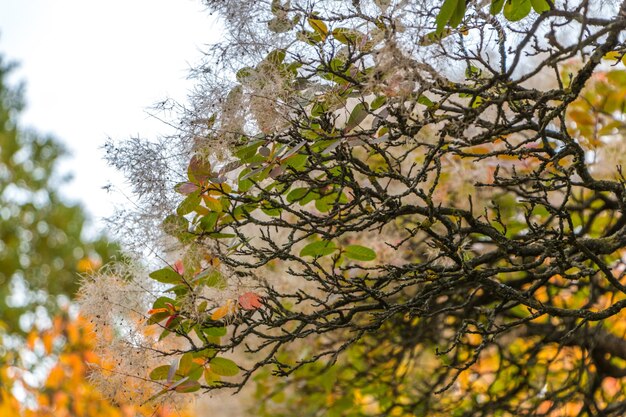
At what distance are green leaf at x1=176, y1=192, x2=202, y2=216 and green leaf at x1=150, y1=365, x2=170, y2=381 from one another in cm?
41

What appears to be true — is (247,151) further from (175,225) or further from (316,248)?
A: (316,248)

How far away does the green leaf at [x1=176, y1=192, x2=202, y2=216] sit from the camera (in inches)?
71.2

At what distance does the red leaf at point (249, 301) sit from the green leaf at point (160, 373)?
0.27 metres

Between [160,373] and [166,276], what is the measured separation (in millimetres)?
247

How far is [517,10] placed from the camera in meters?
1.71

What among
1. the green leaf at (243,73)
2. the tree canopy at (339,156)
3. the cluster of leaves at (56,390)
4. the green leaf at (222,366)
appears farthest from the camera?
the cluster of leaves at (56,390)

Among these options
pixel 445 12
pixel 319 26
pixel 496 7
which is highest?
pixel 319 26

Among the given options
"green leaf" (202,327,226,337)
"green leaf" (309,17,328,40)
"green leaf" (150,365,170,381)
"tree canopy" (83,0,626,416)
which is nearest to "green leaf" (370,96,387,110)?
"tree canopy" (83,0,626,416)

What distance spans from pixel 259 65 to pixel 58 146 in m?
14.3

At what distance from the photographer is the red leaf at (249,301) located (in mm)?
1887

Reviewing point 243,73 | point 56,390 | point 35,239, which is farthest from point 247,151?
point 35,239

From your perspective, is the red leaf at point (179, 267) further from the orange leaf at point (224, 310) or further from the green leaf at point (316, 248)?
the green leaf at point (316, 248)

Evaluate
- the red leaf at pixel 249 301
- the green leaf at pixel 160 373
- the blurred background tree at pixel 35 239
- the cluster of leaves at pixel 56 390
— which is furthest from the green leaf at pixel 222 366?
the blurred background tree at pixel 35 239

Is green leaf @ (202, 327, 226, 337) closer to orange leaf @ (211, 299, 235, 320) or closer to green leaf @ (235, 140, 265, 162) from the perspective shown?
orange leaf @ (211, 299, 235, 320)
